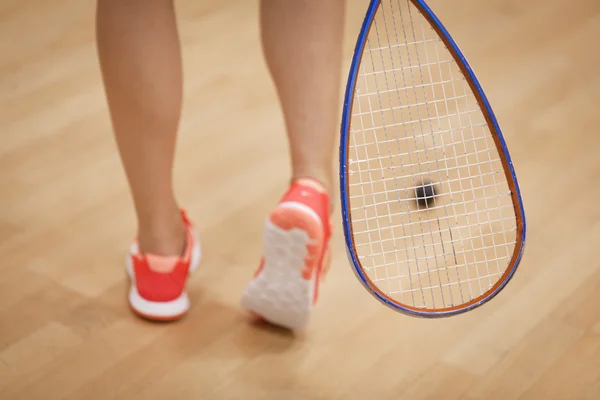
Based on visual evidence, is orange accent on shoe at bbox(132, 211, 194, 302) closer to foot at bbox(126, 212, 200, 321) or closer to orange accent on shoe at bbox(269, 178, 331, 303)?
foot at bbox(126, 212, 200, 321)

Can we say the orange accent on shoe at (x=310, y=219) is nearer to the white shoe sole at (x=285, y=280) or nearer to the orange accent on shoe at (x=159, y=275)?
the white shoe sole at (x=285, y=280)

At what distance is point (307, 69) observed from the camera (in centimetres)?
108

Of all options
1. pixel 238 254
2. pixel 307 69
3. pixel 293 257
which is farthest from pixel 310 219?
pixel 238 254

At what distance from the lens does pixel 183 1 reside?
2.12m

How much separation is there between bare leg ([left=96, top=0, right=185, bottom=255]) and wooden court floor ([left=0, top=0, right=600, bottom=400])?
17 cm

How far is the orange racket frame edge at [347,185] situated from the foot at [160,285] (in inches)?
13.6

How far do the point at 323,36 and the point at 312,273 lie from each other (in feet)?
0.92

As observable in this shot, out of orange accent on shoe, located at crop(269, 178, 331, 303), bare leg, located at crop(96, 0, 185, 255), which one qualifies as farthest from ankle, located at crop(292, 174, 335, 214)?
bare leg, located at crop(96, 0, 185, 255)

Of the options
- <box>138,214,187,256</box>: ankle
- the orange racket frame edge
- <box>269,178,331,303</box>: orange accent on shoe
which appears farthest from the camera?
<box>138,214,187,256</box>: ankle

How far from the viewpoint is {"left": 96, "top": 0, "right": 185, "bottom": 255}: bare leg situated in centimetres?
104

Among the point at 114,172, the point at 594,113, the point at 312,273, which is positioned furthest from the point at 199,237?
the point at 594,113

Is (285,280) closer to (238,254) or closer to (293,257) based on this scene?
(293,257)

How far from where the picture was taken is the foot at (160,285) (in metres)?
1.16

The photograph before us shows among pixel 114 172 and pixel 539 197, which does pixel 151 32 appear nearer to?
pixel 114 172
